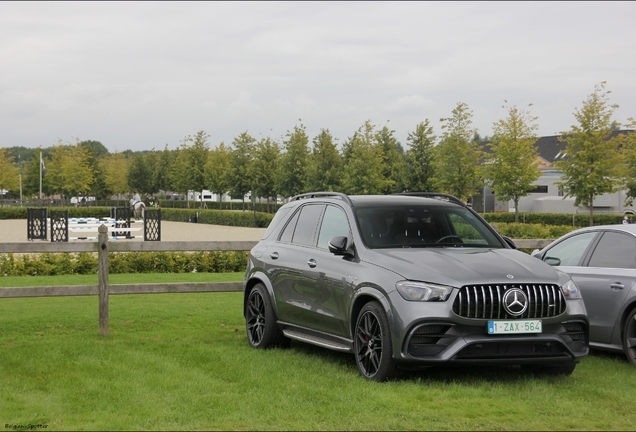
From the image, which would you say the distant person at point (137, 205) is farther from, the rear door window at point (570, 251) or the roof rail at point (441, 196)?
the rear door window at point (570, 251)

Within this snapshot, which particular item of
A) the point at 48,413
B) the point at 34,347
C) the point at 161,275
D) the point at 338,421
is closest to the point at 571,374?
the point at 338,421

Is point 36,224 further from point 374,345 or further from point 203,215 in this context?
point 374,345

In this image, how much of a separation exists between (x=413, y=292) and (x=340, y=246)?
3.73 ft

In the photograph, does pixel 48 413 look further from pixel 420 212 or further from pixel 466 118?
pixel 466 118

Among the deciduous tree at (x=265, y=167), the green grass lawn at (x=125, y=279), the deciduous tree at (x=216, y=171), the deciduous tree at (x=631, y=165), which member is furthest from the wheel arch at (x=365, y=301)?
the deciduous tree at (x=216, y=171)

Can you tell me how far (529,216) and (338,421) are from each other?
49.8m

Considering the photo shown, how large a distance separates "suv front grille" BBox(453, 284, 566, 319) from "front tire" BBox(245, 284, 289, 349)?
297 cm

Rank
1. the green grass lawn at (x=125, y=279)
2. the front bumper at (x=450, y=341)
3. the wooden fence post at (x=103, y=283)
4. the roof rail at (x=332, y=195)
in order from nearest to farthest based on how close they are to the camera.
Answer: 1. the front bumper at (x=450, y=341)
2. the roof rail at (x=332, y=195)
3. the wooden fence post at (x=103, y=283)
4. the green grass lawn at (x=125, y=279)

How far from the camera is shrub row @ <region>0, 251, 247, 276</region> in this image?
21.7 m

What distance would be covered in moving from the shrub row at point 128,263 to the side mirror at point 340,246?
1452cm

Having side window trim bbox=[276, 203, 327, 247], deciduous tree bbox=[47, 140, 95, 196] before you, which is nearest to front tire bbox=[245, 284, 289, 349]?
side window trim bbox=[276, 203, 327, 247]

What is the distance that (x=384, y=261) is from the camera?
307 inches

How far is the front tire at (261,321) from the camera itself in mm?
9586

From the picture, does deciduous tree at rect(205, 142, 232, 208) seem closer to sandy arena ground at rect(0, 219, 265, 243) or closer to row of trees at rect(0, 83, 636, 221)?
row of trees at rect(0, 83, 636, 221)
